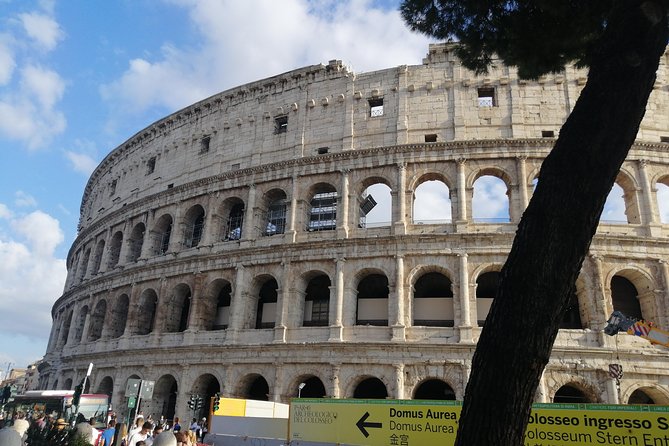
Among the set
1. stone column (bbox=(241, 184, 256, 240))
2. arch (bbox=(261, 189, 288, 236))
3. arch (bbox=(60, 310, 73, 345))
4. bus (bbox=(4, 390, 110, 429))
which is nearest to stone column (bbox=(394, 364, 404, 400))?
arch (bbox=(261, 189, 288, 236))

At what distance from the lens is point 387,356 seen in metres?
17.5

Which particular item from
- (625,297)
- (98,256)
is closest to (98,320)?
(98,256)

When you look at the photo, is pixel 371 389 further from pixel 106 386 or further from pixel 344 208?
pixel 106 386

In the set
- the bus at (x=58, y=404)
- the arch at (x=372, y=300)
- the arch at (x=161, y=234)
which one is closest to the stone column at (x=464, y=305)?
the arch at (x=372, y=300)

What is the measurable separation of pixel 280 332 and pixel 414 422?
992 cm

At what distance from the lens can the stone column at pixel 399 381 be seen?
16891mm

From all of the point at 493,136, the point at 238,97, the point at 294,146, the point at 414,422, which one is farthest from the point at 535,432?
the point at 238,97

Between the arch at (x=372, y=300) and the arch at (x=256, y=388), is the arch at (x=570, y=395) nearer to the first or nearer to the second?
the arch at (x=372, y=300)

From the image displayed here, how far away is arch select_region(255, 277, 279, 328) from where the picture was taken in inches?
832

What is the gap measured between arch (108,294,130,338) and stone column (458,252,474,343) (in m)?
16.4

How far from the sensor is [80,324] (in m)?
28.6

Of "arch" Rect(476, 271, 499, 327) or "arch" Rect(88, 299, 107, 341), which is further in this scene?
"arch" Rect(88, 299, 107, 341)

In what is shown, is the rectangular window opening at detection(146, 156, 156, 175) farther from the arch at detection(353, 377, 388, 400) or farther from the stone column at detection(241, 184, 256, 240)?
the arch at detection(353, 377, 388, 400)

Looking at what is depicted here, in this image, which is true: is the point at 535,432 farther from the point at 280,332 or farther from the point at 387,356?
the point at 280,332
